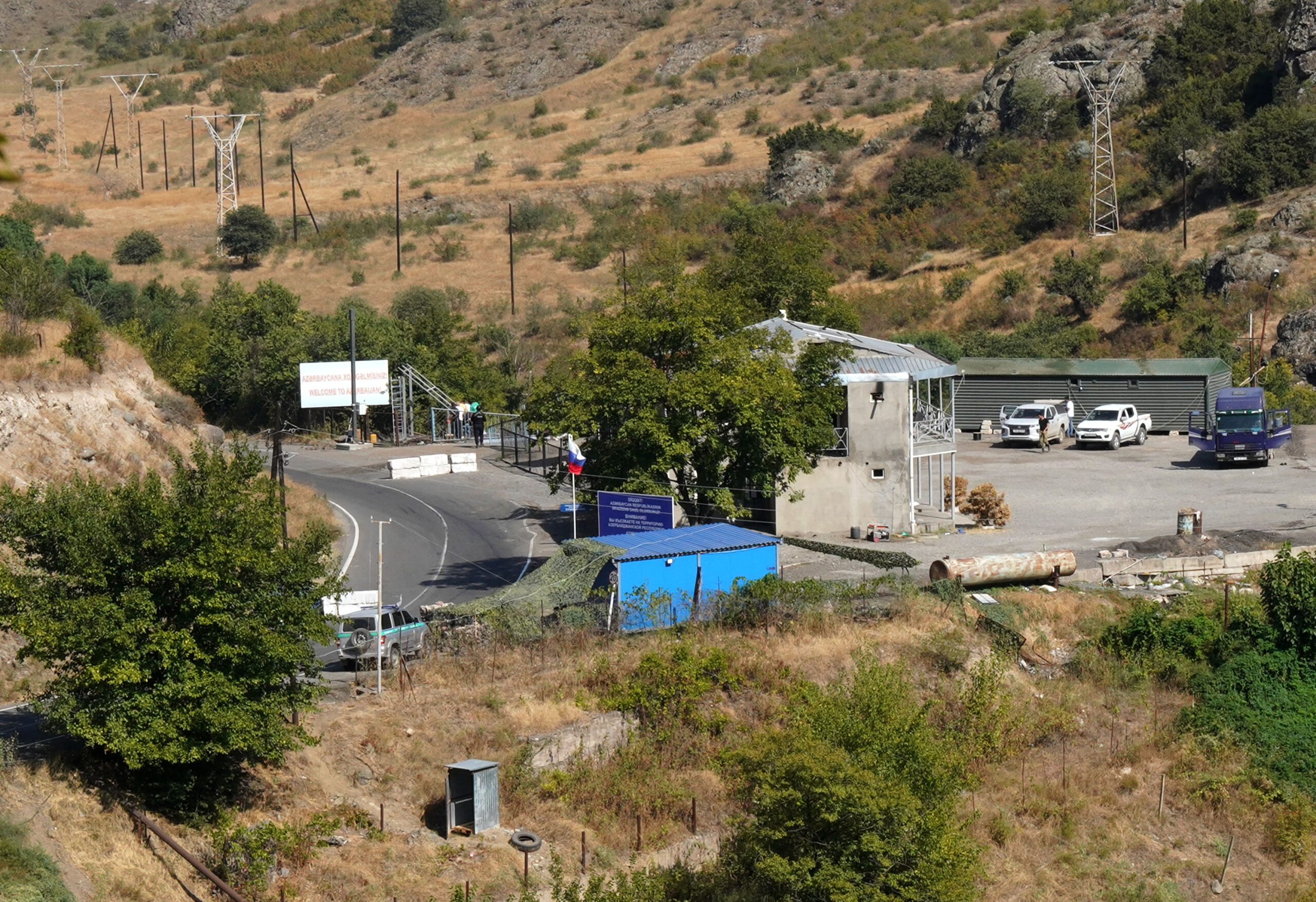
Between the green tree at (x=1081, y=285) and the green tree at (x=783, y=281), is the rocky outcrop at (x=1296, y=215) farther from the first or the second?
the green tree at (x=783, y=281)

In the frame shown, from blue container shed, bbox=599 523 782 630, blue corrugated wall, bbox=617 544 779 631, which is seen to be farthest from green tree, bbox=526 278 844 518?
blue corrugated wall, bbox=617 544 779 631

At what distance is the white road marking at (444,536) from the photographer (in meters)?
33.7

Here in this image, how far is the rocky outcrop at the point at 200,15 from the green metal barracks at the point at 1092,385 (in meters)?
142

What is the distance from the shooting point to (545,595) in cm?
2783

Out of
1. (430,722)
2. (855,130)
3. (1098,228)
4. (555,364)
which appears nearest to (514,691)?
(430,722)

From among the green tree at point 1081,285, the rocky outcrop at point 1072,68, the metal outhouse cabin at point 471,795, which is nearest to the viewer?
the metal outhouse cabin at point 471,795

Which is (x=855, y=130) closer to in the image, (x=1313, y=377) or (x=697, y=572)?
(x=1313, y=377)

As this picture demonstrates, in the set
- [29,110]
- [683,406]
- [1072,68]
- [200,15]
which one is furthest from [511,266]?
[200,15]

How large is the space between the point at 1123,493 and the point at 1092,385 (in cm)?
1519

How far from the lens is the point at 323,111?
134750 mm

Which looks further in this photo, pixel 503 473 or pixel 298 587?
pixel 503 473

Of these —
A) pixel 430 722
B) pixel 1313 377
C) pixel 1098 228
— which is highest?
pixel 1098 228

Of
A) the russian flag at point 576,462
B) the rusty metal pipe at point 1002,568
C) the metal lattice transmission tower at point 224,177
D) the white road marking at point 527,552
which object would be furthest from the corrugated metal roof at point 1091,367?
the metal lattice transmission tower at point 224,177

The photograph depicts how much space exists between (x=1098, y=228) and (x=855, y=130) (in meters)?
31.3
